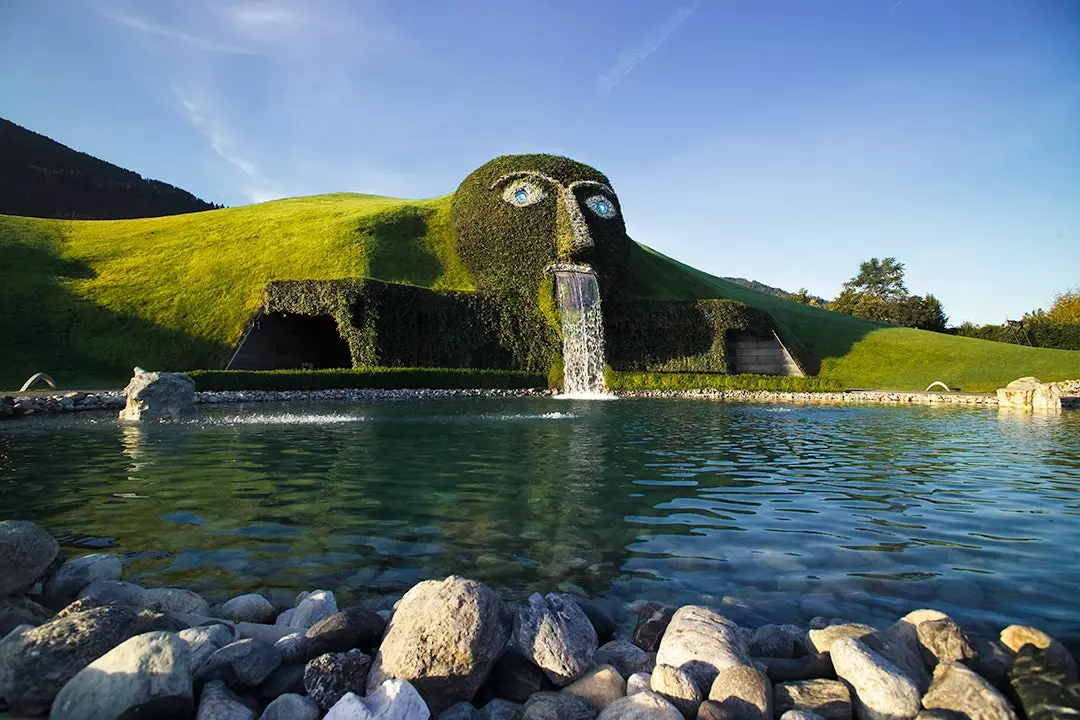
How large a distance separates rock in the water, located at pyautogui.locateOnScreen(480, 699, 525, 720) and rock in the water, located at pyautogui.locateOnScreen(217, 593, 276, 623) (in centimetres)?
227

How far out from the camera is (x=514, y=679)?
13.1 feet

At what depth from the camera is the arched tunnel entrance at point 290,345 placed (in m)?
35.5

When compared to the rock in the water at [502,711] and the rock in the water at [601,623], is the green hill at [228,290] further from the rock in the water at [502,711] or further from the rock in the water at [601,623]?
the rock in the water at [502,711]

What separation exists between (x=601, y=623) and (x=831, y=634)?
1.57m

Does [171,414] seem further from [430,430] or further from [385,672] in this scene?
[385,672]

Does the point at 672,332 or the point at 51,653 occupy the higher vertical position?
the point at 672,332

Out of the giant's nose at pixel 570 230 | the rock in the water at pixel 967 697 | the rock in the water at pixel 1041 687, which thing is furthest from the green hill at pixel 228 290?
the rock in the water at pixel 1041 687

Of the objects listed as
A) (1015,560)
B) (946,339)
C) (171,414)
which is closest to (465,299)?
(171,414)

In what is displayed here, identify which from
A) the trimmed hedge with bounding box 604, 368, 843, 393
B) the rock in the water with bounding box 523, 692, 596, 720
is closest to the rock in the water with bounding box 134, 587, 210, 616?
the rock in the water with bounding box 523, 692, 596, 720

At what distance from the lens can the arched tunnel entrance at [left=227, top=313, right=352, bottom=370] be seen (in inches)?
1398

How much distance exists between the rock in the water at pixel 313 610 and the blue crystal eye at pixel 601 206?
140 feet

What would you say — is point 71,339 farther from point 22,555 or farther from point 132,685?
point 132,685

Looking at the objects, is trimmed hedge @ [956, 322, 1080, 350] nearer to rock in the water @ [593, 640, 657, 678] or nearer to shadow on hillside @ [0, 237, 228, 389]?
shadow on hillside @ [0, 237, 228, 389]

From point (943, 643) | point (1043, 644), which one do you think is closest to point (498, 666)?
point (943, 643)
